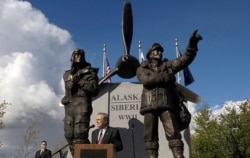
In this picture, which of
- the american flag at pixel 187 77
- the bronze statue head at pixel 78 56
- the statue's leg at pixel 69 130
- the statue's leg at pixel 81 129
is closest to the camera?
the statue's leg at pixel 81 129

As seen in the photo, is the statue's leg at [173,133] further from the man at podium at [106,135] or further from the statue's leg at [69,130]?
the statue's leg at [69,130]

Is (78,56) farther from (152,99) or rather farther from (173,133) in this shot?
(173,133)

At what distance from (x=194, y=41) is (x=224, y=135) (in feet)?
78.1

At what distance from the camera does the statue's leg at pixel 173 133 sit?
17.6ft

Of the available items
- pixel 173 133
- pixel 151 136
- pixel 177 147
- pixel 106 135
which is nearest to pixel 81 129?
pixel 106 135

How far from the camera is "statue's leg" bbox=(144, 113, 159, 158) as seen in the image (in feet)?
18.3

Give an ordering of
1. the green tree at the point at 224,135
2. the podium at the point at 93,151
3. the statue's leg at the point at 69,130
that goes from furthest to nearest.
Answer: the green tree at the point at 224,135 < the statue's leg at the point at 69,130 < the podium at the point at 93,151

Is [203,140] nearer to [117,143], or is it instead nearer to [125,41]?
[125,41]

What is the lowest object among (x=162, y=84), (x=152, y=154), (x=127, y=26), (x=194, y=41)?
(x=152, y=154)

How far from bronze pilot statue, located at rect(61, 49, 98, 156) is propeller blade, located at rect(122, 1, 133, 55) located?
18.2ft

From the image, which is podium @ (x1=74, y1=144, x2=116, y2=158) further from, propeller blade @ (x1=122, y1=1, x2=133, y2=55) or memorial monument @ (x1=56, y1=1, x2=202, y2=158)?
propeller blade @ (x1=122, y1=1, x2=133, y2=55)

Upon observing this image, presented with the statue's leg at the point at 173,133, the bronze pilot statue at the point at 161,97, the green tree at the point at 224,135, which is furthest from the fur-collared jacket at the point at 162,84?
the green tree at the point at 224,135

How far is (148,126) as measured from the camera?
5.75 metres

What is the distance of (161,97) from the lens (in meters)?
5.77
